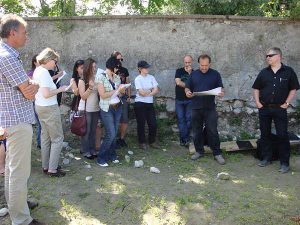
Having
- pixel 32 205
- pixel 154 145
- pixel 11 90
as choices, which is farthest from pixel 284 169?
pixel 11 90

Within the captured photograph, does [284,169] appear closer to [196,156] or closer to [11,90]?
[196,156]

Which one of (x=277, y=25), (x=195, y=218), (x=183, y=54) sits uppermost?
(x=277, y=25)

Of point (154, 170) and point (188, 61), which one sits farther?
point (188, 61)

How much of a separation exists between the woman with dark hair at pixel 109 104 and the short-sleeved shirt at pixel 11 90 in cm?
234

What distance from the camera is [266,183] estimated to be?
18.3 ft

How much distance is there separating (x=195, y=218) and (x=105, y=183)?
1607 millimetres

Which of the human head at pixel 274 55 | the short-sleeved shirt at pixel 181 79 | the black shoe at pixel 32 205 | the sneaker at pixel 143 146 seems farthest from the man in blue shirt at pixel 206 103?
the black shoe at pixel 32 205

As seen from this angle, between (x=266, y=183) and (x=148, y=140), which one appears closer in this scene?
(x=266, y=183)

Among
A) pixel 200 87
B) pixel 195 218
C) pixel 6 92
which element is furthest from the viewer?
pixel 200 87

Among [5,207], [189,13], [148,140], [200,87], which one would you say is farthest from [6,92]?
[189,13]

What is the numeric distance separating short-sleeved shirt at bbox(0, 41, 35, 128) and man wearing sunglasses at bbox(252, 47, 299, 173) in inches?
156

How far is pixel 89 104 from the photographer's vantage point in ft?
20.8

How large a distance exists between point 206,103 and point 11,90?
371cm

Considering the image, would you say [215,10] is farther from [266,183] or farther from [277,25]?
[266,183]
